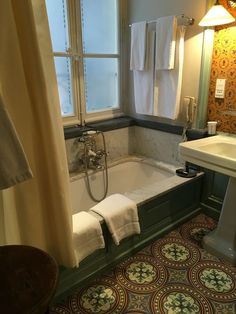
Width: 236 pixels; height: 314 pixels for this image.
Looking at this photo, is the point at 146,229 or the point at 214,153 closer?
the point at 214,153

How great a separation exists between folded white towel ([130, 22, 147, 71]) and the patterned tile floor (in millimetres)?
1574

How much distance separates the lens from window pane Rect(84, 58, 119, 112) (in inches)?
95.3

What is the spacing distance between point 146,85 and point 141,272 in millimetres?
1578

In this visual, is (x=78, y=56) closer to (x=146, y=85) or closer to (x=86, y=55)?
(x=86, y=55)

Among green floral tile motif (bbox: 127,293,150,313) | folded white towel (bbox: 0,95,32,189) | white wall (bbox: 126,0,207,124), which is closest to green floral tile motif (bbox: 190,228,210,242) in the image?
green floral tile motif (bbox: 127,293,150,313)

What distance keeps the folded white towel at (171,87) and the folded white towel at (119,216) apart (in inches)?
36.8

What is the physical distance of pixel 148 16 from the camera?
2.28 m

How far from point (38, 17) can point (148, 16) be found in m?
1.61

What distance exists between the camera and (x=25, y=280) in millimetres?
698

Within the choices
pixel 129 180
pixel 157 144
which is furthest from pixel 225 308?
pixel 157 144

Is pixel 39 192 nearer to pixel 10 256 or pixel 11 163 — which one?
pixel 10 256

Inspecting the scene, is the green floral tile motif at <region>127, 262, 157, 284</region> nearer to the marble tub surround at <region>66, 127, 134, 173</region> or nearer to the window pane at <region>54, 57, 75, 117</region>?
the marble tub surround at <region>66, 127, 134, 173</region>

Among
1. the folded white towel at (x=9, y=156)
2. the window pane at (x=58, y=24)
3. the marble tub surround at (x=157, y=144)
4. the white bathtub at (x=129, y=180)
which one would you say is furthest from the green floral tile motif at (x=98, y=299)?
the window pane at (x=58, y=24)

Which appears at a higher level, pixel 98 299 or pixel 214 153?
pixel 214 153
